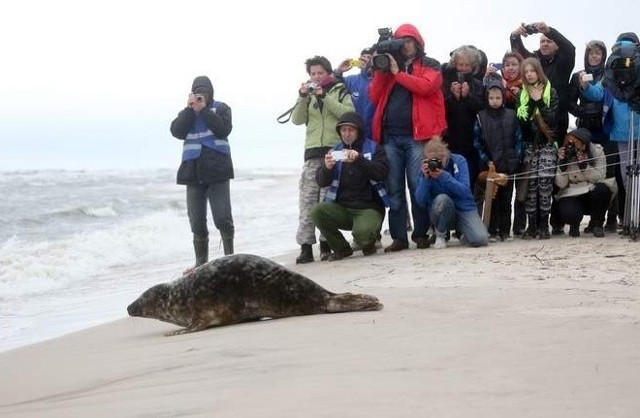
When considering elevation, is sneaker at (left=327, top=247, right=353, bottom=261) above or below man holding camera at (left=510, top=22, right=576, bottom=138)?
below

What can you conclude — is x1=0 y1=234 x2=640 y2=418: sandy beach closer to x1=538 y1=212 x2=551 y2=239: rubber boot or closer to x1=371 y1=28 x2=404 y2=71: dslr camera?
x1=538 y1=212 x2=551 y2=239: rubber boot

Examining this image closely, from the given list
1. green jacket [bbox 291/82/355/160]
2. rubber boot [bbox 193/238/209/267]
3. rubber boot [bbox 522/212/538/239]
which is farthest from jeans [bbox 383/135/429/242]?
rubber boot [bbox 193/238/209/267]

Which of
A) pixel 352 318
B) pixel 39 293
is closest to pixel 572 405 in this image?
pixel 352 318

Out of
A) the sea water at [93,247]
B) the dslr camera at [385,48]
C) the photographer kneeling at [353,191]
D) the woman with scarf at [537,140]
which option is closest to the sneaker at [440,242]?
the photographer kneeling at [353,191]

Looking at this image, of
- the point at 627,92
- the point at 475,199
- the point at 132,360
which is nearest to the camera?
the point at 132,360

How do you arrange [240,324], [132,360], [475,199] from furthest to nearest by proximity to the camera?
1. [475,199]
2. [240,324]
3. [132,360]

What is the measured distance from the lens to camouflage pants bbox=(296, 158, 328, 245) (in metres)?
9.49

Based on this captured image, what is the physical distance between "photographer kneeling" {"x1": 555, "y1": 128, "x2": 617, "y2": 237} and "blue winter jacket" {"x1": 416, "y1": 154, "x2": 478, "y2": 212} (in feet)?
3.10

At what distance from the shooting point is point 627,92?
854 cm

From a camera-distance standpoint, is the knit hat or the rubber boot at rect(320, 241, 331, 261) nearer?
the knit hat

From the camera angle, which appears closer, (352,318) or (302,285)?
(352,318)

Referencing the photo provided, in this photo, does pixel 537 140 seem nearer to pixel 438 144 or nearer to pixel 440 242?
pixel 438 144

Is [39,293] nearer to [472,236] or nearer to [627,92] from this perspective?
[472,236]

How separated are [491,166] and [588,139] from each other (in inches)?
38.1
